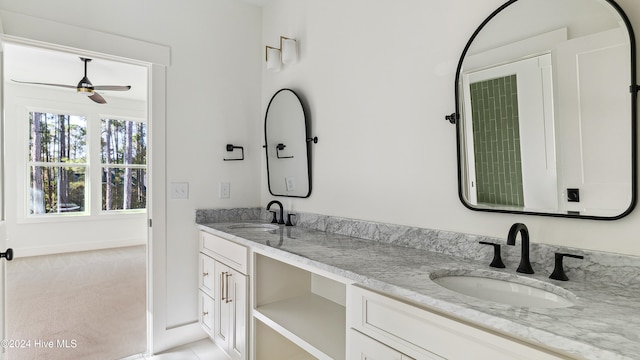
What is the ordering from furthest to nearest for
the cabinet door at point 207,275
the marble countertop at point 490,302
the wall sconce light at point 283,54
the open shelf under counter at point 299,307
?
1. the wall sconce light at point 283,54
2. the cabinet door at point 207,275
3. the open shelf under counter at point 299,307
4. the marble countertop at point 490,302

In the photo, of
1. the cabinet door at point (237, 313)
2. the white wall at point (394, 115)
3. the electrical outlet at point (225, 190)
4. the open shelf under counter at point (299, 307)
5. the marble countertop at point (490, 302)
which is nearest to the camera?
the marble countertop at point (490, 302)

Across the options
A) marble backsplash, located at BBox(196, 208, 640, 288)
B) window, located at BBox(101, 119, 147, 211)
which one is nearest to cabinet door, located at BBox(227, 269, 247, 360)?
marble backsplash, located at BBox(196, 208, 640, 288)

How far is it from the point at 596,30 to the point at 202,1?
2.50 m

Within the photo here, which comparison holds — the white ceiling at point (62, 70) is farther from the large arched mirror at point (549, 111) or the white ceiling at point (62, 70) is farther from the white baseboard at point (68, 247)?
the large arched mirror at point (549, 111)

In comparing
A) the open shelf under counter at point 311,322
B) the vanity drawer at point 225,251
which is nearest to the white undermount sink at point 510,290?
the open shelf under counter at point 311,322

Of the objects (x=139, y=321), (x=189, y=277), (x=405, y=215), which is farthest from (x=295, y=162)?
(x=139, y=321)

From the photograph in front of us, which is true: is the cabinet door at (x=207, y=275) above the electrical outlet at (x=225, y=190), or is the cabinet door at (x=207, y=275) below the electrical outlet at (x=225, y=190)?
below

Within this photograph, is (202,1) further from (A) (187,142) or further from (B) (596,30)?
(B) (596,30)

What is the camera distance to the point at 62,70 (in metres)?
4.58

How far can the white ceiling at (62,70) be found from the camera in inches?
159

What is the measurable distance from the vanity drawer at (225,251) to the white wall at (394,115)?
598mm

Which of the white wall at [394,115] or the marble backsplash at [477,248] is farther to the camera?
the white wall at [394,115]

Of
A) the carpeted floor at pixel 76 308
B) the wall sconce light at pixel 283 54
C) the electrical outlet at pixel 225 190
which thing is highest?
the wall sconce light at pixel 283 54

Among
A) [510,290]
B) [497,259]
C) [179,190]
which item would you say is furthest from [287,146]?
[510,290]
